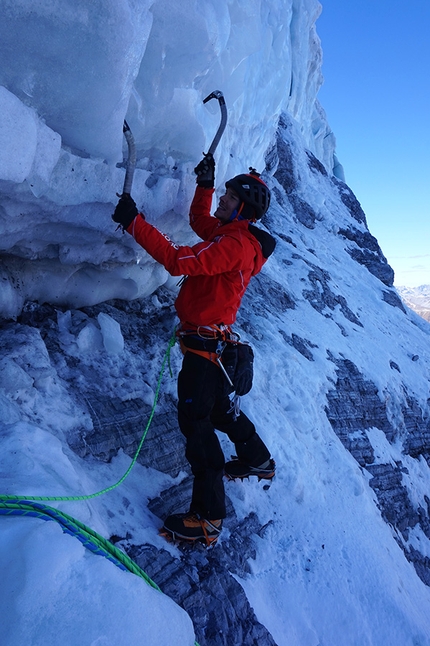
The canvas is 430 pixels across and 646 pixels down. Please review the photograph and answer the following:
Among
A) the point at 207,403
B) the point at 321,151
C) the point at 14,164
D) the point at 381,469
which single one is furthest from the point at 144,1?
the point at 321,151

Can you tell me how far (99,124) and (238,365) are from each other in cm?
184

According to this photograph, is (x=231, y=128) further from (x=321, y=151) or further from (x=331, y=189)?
(x=321, y=151)

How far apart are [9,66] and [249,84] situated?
147 inches

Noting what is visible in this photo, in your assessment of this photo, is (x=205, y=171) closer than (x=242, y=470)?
Yes

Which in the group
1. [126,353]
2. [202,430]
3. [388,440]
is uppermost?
[202,430]

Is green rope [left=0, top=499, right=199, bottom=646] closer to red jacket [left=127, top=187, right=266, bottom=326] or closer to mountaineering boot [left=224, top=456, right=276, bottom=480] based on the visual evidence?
red jacket [left=127, top=187, right=266, bottom=326]

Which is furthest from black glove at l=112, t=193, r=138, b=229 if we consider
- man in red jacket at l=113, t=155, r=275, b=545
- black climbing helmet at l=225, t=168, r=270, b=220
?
black climbing helmet at l=225, t=168, r=270, b=220

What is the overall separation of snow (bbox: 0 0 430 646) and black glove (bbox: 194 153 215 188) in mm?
229

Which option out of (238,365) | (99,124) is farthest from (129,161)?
(238,365)

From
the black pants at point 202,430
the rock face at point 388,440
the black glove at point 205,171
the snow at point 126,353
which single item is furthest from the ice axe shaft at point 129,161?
the rock face at point 388,440

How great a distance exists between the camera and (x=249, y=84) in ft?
17.5

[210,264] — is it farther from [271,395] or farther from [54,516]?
[271,395]

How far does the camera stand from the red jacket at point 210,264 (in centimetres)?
281

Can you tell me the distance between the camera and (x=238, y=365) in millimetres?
3182
